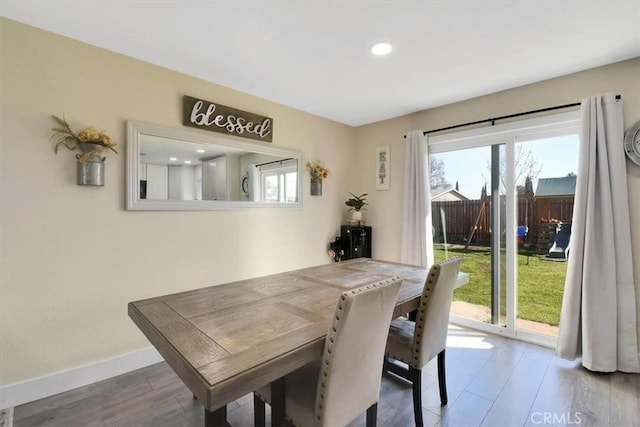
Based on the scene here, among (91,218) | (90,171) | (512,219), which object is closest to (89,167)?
(90,171)

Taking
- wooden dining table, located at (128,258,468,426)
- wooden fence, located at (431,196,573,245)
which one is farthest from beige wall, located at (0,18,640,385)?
wooden dining table, located at (128,258,468,426)

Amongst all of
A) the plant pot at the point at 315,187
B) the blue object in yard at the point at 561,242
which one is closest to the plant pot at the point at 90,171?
the plant pot at the point at 315,187

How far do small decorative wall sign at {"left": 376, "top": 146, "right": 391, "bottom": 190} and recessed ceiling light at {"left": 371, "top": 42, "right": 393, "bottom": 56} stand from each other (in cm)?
170

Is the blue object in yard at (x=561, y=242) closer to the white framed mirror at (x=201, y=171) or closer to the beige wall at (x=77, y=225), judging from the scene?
the white framed mirror at (x=201, y=171)

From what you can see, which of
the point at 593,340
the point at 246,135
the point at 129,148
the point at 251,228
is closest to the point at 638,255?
the point at 593,340

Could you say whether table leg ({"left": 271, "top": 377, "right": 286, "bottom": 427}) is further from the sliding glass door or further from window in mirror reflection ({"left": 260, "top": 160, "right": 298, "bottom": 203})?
the sliding glass door

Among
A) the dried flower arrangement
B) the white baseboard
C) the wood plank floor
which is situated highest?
the dried flower arrangement

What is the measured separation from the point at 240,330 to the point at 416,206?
2.68 metres

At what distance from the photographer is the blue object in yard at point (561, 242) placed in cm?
261

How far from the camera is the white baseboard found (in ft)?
6.08

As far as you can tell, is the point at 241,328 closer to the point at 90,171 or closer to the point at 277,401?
the point at 277,401

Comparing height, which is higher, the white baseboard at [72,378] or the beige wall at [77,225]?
the beige wall at [77,225]

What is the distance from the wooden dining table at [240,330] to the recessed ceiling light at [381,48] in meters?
1.71

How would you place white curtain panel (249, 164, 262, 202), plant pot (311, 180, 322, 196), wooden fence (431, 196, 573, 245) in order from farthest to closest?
plant pot (311, 180, 322, 196) < white curtain panel (249, 164, 262, 202) < wooden fence (431, 196, 573, 245)
